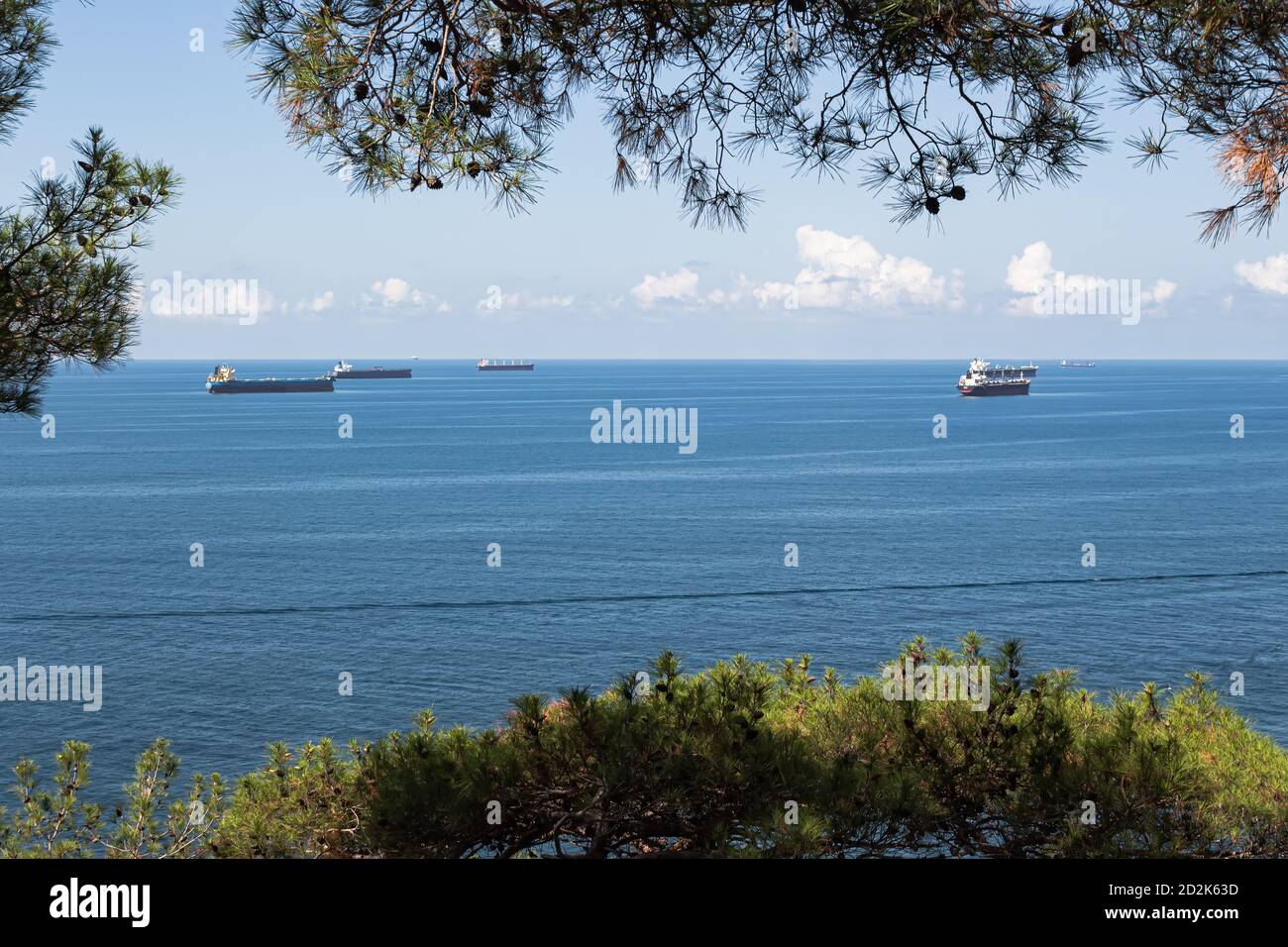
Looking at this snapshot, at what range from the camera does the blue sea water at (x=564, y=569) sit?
1577 inches

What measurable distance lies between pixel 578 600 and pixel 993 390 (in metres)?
146

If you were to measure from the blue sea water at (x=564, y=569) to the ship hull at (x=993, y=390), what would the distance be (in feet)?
221

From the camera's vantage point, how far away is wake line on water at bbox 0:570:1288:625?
5003 centimetres

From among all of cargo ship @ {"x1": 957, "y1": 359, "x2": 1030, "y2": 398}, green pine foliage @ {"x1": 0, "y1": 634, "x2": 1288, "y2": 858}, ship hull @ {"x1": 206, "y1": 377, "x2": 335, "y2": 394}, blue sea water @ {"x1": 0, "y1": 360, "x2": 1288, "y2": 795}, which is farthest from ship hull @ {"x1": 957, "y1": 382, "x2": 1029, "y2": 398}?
green pine foliage @ {"x1": 0, "y1": 634, "x2": 1288, "y2": 858}

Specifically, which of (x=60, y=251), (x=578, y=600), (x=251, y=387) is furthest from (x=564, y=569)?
(x=251, y=387)

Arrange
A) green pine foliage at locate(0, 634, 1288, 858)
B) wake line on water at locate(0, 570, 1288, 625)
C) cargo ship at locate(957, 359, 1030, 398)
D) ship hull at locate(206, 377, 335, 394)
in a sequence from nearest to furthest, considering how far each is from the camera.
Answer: green pine foliage at locate(0, 634, 1288, 858), wake line on water at locate(0, 570, 1288, 625), cargo ship at locate(957, 359, 1030, 398), ship hull at locate(206, 377, 335, 394)

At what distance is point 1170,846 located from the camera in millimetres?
6422

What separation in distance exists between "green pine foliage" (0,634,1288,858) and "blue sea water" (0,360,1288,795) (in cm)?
1297

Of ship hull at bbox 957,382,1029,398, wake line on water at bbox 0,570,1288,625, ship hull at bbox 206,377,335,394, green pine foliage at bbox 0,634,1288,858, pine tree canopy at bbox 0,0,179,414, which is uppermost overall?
ship hull at bbox 206,377,335,394

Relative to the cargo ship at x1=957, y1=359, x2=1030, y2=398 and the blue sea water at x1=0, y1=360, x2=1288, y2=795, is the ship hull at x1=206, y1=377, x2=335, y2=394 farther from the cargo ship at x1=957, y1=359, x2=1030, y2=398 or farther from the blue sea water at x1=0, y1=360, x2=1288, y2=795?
the cargo ship at x1=957, y1=359, x2=1030, y2=398

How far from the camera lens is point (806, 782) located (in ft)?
21.0
